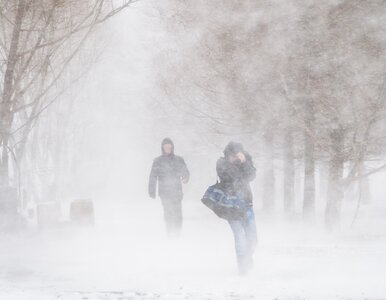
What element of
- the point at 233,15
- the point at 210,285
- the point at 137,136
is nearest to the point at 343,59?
the point at 233,15

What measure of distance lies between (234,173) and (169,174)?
3.45 m

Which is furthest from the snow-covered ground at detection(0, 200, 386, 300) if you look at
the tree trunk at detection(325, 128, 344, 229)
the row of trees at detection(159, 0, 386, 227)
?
the row of trees at detection(159, 0, 386, 227)

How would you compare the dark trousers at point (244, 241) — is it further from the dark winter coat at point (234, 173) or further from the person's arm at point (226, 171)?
the person's arm at point (226, 171)

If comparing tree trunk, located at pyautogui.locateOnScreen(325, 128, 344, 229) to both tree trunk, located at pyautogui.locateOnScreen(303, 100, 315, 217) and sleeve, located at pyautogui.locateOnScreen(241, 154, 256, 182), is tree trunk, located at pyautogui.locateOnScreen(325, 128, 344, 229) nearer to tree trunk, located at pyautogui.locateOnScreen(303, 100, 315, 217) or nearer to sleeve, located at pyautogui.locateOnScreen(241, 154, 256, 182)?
tree trunk, located at pyautogui.locateOnScreen(303, 100, 315, 217)

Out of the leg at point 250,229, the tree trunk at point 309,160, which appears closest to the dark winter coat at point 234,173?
the leg at point 250,229

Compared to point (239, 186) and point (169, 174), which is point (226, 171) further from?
point (169, 174)

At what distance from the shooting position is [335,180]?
13.4m

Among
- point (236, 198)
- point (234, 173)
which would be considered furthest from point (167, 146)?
point (236, 198)

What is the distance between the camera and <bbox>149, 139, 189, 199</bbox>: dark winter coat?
11312 mm

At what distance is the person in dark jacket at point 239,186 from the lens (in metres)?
7.91

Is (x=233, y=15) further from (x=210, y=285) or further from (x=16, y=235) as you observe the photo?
(x=210, y=285)

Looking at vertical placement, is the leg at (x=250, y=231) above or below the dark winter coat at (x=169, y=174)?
below

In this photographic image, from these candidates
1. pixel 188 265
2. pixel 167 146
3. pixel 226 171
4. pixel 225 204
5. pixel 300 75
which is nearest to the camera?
pixel 225 204

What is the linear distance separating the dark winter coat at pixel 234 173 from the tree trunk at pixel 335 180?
5.30 meters
